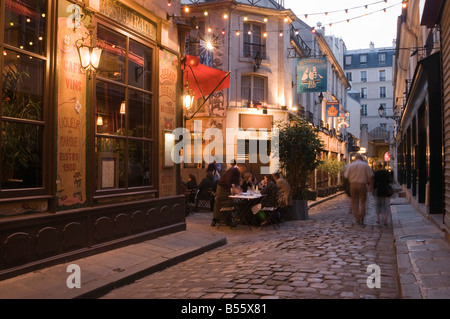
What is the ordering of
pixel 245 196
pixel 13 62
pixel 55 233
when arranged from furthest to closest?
1. pixel 245 196
2. pixel 55 233
3. pixel 13 62

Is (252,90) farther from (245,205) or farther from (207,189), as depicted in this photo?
(245,205)

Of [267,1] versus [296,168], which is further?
[267,1]

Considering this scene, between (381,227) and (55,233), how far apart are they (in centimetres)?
822

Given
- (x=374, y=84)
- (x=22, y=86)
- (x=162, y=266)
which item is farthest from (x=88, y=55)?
(x=374, y=84)

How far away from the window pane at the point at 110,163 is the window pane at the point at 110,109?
0.21m

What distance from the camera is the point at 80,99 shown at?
6.88 meters

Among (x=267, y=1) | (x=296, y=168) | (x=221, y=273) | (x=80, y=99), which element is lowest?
(x=221, y=273)

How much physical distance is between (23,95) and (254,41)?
18.2m

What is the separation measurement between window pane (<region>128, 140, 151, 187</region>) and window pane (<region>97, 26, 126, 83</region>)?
4.36 feet

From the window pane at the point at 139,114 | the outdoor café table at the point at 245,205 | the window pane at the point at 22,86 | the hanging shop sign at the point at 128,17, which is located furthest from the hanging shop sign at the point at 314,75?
the window pane at the point at 22,86

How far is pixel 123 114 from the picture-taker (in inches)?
323

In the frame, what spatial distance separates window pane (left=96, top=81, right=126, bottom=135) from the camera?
753 cm
